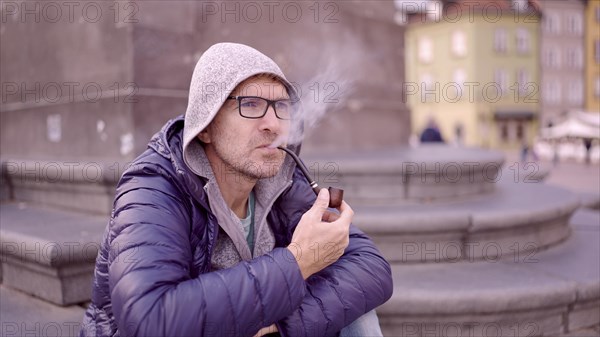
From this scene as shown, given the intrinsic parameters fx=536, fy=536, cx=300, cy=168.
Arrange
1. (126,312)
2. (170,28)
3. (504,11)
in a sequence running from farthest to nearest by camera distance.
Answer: (504,11), (170,28), (126,312)

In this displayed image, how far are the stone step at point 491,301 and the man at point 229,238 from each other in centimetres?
95

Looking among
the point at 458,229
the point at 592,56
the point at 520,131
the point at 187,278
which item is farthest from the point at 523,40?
the point at 187,278

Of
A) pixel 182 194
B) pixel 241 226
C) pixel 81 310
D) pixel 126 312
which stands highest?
pixel 182 194

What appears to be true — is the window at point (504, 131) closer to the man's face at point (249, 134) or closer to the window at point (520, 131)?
the window at point (520, 131)

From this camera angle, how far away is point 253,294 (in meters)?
1.46

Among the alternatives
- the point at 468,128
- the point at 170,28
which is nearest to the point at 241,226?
the point at 170,28

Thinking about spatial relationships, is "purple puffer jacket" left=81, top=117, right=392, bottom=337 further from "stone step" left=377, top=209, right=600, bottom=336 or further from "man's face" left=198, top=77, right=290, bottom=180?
"stone step" left=377, top=209, right=600, bottom=336

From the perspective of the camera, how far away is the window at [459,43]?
3678 cm

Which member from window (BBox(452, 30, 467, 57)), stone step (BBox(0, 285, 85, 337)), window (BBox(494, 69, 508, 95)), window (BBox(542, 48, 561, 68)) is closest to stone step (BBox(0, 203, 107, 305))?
stone step (BBox(0, 285, 85, 337))

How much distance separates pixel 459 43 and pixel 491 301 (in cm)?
3695

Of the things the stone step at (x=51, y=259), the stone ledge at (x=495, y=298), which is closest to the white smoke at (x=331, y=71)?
the stone ledge at (x=495, y=298)

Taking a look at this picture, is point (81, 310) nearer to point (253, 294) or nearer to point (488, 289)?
point (253, 294)

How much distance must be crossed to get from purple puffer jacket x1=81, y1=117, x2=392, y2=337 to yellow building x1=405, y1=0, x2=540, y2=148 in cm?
3507

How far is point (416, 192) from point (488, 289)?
1196 millimetres
